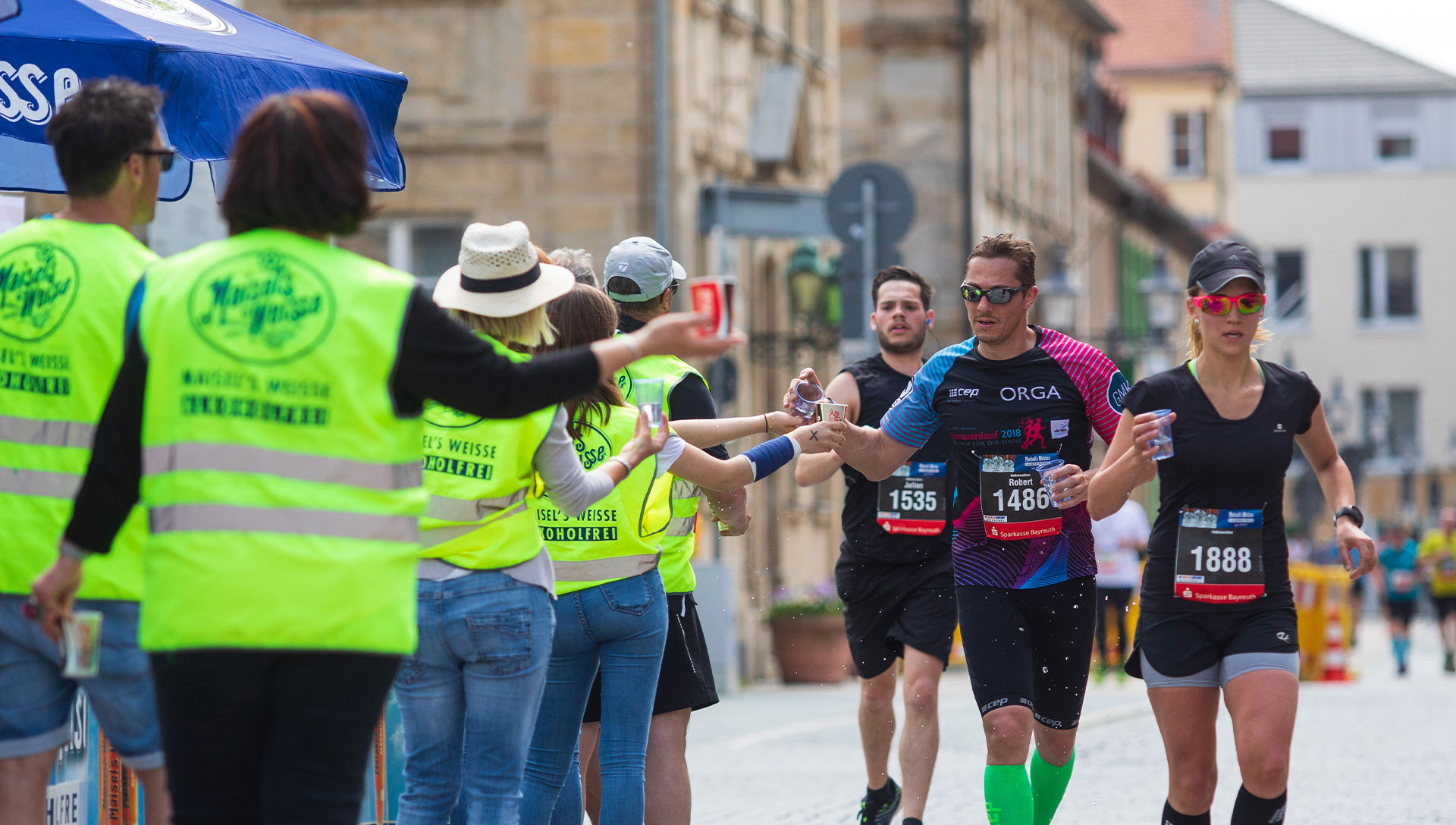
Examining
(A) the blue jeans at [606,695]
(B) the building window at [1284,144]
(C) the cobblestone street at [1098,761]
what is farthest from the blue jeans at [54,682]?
(B) the building window at [1284,144]

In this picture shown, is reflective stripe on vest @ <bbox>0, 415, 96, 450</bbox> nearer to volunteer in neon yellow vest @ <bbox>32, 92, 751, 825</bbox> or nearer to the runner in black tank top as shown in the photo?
volunteer in neon yellow vest @ <bbox>32, 92, 751, 825</bbox>

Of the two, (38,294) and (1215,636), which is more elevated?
(38,294)

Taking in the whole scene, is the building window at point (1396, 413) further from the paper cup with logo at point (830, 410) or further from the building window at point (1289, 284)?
the paper cup with logo at point (830, 410)

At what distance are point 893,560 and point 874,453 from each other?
138cm

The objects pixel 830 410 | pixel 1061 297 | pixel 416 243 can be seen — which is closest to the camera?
pixel 830 410

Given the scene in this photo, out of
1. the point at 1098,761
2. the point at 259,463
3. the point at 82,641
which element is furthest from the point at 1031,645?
the point at 1098,761

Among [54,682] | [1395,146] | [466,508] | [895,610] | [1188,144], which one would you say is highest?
[1395,146]

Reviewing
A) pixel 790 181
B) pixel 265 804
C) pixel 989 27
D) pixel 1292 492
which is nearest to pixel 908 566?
pixel 265 804

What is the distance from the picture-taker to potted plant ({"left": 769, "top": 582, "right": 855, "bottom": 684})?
21062mm

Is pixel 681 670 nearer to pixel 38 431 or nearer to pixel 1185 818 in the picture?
pixel 1185 818

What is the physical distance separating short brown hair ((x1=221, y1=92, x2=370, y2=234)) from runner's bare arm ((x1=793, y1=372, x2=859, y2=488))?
4.12m

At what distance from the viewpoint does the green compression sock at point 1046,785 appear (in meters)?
7.53

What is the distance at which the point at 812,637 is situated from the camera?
2120 cm

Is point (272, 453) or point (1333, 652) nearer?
point (272, 453)
